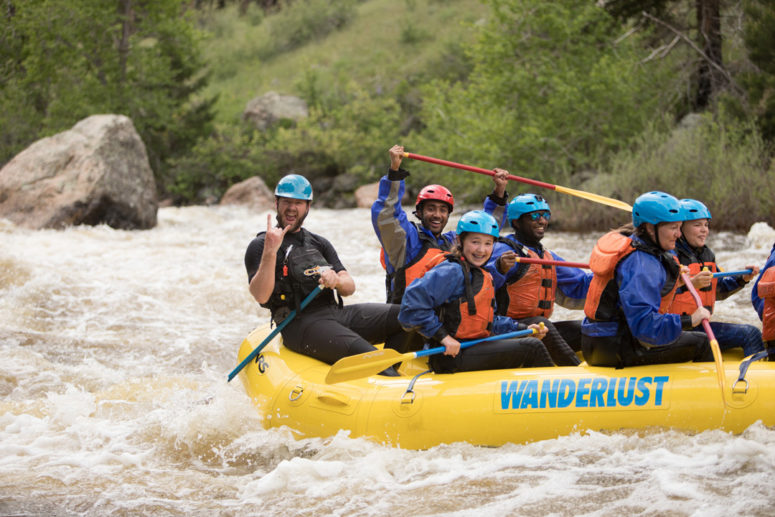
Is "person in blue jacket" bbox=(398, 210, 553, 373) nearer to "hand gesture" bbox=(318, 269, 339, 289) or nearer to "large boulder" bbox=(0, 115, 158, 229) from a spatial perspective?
"hand gesture" bbox=(318, 269, 339, 289)

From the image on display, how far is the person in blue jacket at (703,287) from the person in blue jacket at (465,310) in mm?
763

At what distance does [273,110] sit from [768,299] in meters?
18.7

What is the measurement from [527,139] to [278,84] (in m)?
15.7

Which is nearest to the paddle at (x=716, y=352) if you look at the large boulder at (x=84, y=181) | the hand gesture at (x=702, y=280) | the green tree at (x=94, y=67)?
the hand gesture at (x=702, y=280)

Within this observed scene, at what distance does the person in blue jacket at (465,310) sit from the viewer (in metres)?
3.92

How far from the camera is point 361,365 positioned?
4113 millimetres

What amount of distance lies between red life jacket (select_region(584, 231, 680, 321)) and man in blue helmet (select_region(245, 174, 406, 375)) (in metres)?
1.11

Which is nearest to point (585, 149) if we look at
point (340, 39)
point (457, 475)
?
point (457, 475)

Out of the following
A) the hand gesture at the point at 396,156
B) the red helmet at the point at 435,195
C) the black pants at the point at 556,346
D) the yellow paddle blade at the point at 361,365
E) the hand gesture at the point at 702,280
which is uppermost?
the hand gesture at the point at 396,156

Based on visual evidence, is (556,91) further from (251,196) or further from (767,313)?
(767,313)

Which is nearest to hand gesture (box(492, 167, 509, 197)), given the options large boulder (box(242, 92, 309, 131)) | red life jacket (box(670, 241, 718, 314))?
red life jacket (box(670, 241, 718, 314))

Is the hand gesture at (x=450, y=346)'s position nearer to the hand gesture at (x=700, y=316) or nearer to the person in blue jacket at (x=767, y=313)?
the hand gesture at (x=700, y=316)

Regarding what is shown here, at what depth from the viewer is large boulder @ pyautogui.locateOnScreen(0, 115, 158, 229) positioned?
11.7 meters

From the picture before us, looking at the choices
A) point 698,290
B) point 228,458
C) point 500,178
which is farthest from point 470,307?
point 228,458
